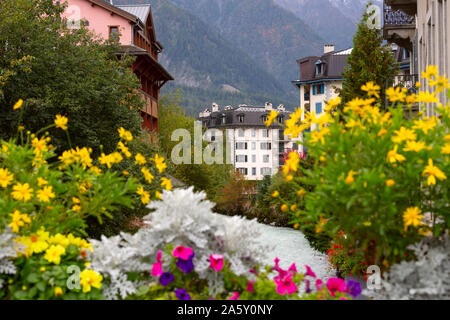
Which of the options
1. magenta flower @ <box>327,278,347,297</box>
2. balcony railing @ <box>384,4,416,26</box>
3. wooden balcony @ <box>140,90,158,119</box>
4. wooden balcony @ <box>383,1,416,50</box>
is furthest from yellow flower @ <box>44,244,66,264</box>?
wooden balcony @ <box>140,90,158,119</box>

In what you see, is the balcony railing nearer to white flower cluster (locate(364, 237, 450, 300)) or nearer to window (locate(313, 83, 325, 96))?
white flower cluster (locate(364, 237, 450, 300))

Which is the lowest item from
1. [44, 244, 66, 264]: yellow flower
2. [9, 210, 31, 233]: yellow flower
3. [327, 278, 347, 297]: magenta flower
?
[327, 278, 347, 297]: magenta flower

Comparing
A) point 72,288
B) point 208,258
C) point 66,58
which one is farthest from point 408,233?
point 66,58

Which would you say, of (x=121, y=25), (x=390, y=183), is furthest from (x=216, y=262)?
(x=121, y=25)

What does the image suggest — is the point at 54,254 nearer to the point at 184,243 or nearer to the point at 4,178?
the point at 4,178

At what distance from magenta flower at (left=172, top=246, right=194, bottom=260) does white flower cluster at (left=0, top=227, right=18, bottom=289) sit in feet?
4.26

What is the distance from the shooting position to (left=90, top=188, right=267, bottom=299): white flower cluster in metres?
4.29

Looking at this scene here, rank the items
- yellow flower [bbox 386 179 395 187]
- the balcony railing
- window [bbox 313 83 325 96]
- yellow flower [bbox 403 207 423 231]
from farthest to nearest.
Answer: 1. window [bbox 313 83 325 96]
2. the balcony railing
3. yellow flower [bbox 403 207 423 231]
4. yellow flower [bbox 386 179 395 187]

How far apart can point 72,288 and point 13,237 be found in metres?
0.70

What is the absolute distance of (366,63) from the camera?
17.1m

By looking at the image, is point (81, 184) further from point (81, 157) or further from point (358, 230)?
point (358, 230)

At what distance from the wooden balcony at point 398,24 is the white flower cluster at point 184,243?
53.1 ft

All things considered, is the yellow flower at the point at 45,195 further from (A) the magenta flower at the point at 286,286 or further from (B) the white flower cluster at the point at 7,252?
(A) the magenta flower at the point at 286,286

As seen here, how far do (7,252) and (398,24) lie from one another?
1777cm
